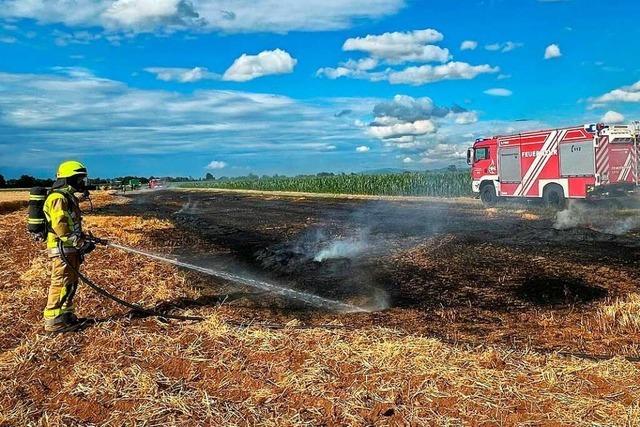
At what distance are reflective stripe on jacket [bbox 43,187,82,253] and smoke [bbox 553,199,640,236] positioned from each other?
12.6 m

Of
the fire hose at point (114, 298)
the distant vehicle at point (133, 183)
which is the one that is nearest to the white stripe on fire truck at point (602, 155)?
the fire hose at point (114, 298)

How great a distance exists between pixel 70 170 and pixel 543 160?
1832 centimetres

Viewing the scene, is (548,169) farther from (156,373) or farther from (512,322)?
(156,373)

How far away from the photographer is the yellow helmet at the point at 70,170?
20.6ft

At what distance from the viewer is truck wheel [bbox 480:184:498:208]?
23619 mm

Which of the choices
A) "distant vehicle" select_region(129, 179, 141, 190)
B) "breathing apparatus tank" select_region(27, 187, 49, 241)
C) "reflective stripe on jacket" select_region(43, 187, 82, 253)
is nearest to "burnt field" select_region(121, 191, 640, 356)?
"reflective stripe on jacket" select_region(43, 187, 82, 253)

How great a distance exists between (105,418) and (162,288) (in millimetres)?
4216

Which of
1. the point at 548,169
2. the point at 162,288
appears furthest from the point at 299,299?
the point at 548,169

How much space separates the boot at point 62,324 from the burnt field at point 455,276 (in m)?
1.86

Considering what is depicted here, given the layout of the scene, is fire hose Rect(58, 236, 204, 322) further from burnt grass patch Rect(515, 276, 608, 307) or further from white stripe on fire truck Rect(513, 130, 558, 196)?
white stripe on fire truck Rect(513, 130, 558, 196)

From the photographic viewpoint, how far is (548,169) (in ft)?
67.1

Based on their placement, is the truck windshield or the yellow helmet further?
the truck windshield

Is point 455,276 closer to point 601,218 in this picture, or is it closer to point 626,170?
point 601,218

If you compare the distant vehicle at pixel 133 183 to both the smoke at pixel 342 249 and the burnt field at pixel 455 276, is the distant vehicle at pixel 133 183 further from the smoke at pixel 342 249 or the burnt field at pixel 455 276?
the smoke at pixel 342 249
